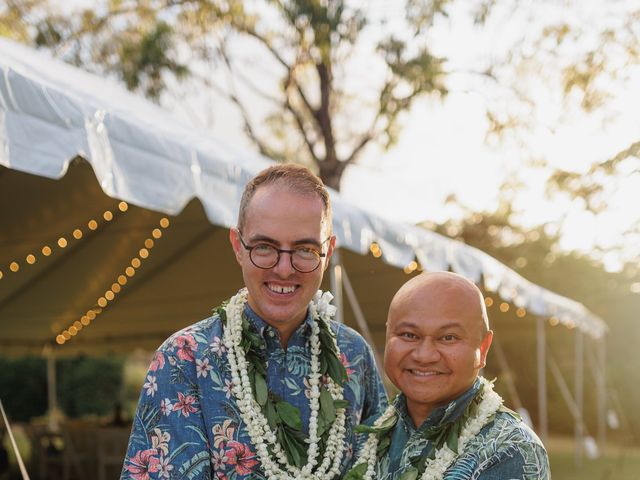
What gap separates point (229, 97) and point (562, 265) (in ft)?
30.5

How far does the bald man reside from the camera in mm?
1766

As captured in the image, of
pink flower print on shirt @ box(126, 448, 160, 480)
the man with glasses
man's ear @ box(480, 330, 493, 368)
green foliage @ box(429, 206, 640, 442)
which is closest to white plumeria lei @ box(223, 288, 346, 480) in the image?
the man with glasses

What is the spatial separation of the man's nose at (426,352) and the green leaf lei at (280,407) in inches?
12.6

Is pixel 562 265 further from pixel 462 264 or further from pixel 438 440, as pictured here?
pixel 438 440

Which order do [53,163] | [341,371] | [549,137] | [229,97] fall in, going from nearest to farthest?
[341,371], [53,163], [549,137], [229,97]

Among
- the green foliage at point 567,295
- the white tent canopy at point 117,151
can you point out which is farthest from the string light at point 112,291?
the green foliage at point 567,295

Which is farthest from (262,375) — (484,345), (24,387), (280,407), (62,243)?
(24,387)

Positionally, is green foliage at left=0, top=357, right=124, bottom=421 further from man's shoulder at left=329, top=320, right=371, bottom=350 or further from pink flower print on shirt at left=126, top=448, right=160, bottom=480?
pink flower print on shirt at left=126, top=448, right=160, bottom=480

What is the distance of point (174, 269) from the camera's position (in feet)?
24.0

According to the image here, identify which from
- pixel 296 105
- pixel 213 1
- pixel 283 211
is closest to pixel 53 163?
pixel 283 211

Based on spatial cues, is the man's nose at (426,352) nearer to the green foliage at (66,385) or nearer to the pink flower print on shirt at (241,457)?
the pink flower print on shirt at (241,457)

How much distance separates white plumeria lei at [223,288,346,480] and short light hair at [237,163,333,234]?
0.85 ft

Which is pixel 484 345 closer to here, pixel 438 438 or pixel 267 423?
pixel 438 438

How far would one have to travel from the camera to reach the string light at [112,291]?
235 inches
